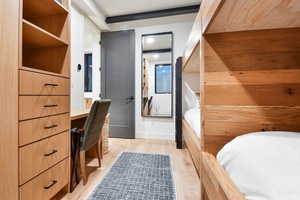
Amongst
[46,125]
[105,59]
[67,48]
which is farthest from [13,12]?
[105,59]

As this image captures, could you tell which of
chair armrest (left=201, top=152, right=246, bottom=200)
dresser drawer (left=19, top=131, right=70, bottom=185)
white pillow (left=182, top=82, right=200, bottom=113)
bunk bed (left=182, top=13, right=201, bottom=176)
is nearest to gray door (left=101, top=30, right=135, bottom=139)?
white pillow (left=182, top=82, right=200, bottom=113)

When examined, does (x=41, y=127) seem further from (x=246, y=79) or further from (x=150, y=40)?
(x=150, y=40)

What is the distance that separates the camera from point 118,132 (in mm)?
3217

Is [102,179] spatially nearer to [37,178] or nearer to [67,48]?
[37,178]

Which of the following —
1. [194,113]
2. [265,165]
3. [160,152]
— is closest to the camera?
[265,165]

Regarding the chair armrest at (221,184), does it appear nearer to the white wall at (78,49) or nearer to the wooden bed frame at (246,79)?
the wooden bed frame at (246,79)

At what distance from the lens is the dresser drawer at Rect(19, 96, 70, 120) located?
923 millimetres

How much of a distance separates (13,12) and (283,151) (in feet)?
5.29

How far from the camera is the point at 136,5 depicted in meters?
2.60

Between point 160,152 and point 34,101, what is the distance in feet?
6.33

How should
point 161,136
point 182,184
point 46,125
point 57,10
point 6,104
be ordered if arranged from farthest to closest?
point 161,136
point 182,184
point 57,10
point 46,125
point 6,104

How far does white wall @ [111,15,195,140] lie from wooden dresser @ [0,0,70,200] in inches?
74.7

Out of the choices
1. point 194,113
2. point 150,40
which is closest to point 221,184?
point 194,113

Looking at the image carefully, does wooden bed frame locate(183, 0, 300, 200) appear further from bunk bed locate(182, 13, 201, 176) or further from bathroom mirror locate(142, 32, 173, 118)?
bathroom mirror locate(142, 32, 173, 118)
